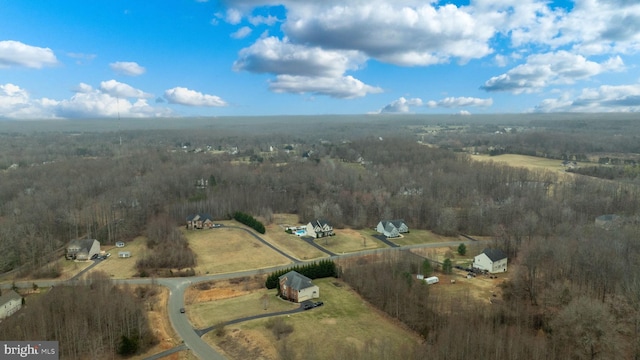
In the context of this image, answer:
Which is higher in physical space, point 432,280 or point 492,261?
point 492,261

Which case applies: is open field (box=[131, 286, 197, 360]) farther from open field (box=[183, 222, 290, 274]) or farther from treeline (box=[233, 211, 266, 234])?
treeline (box=[233, 211, 266, 234])

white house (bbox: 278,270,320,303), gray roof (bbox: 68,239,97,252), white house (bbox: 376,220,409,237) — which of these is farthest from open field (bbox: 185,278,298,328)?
white house (bbox: 376,220,409,237)

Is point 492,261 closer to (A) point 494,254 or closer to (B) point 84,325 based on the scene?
(A) point 494,254

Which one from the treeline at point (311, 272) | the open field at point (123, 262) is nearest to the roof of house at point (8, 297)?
the open field at point (123, 262)

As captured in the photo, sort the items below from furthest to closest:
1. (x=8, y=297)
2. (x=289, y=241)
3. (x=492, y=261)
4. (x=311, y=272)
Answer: (x=289, y=241), (x=492, y=261), (x=311, y=272), (x=8, y=297)

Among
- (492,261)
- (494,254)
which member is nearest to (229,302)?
(492,261)

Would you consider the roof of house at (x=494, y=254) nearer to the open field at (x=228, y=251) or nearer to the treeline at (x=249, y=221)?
the open field at (x=228, y=251)
